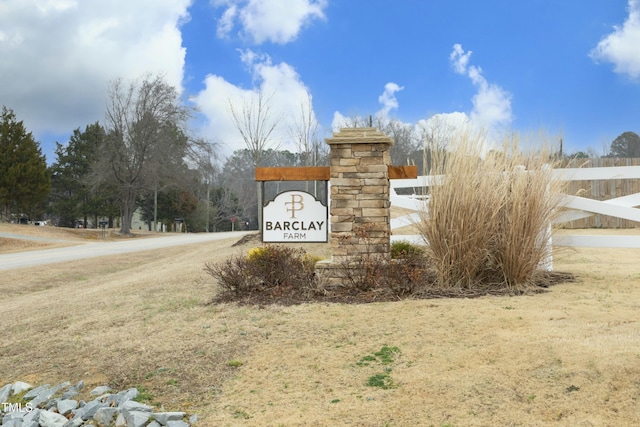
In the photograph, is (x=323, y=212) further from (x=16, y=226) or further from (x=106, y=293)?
(x=16, y=226)

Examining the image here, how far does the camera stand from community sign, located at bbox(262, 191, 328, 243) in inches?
285

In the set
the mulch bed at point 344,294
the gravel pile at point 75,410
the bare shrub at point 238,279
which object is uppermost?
the bare shrub at point 238,279

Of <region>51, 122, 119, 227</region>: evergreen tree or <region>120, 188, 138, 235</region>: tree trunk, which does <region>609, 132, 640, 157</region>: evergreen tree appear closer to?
<region>120, 188, 138, 235</region>: tree trunk

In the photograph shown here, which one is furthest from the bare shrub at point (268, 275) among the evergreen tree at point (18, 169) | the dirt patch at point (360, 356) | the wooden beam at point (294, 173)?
the evergreen tree at point (18, 169)

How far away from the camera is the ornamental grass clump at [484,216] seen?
602 cm

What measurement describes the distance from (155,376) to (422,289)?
10.4ft

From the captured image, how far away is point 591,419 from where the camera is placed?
3.12m

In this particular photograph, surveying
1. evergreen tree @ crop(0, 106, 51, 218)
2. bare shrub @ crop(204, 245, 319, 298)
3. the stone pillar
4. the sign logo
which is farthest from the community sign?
evergreen tree @ crop(0, 106, 51, 218)

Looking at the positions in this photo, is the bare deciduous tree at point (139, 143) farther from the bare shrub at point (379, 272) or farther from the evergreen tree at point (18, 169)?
the bare shrub at point (379, 272)

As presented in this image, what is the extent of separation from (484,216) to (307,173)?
Answer: 95.5 inches

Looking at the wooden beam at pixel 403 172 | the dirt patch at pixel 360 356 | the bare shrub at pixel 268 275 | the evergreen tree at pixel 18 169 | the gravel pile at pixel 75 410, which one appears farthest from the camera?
the evergreen tree at pixel 18 169

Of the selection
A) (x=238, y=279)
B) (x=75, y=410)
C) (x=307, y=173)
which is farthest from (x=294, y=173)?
(x=75, y=410)

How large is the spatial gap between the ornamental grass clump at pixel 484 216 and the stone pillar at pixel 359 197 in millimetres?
588

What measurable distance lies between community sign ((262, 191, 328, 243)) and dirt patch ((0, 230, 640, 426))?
129 centimetres
